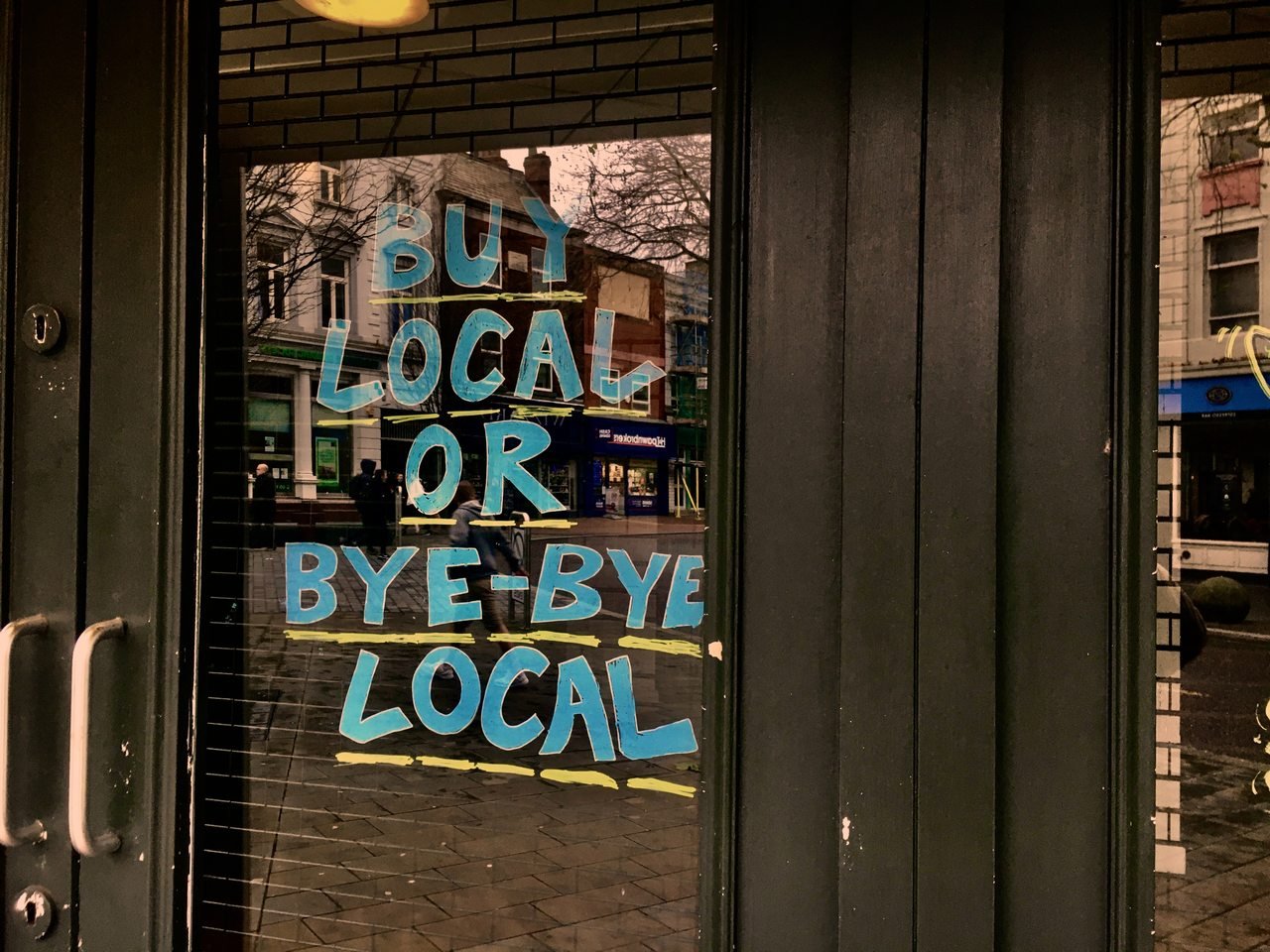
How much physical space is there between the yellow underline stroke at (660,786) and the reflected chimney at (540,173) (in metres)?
1.36

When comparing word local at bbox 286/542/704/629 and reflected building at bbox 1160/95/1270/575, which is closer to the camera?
reflected building at bbox 1160/95/1270/575

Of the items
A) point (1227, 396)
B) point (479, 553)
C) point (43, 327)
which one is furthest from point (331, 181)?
point (1227, 396)

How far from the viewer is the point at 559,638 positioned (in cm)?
216

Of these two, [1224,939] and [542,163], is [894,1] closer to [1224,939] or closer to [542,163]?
[542,163]

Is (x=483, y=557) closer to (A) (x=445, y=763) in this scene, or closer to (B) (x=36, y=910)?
(A) (x=445, y=763)

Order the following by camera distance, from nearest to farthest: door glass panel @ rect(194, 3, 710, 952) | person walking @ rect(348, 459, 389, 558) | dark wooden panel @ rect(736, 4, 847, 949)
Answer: dark wooden panel @ rect(736, 4, 847, 949) < door glass panel @ rect(194, 3, 710, 952) < person walking @ rect(348, 459, 389, 558)

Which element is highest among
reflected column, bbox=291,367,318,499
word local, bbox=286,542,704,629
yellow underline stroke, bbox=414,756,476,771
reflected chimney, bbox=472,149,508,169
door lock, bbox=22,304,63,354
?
reflected chimney, bbox=472,149,508,169

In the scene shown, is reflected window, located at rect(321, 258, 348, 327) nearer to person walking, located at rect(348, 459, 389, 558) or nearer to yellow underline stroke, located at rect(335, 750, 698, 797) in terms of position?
person walking, located at rect(348, 459, 389, 558)

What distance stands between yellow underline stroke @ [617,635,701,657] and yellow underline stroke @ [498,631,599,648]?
0.28ft

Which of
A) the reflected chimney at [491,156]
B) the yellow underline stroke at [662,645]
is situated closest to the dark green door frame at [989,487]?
the yellow underline stroke at [662,645]

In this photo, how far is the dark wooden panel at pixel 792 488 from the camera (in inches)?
61.7

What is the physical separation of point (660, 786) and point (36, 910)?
1.27 m

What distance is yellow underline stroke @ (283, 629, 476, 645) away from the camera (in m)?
2.19

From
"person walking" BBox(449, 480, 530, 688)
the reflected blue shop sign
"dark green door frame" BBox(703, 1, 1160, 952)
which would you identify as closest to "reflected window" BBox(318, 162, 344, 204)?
"person walking" BBox(449, 480, 530, 688)
